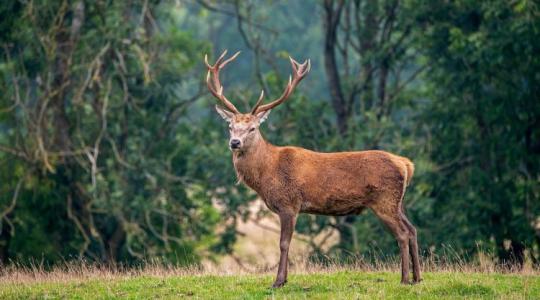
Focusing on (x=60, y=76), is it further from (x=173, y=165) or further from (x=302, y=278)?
(x=302, y=278)

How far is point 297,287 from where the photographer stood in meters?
11.2

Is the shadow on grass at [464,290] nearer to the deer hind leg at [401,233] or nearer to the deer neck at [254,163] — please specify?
the deer hind leg at [401,233]

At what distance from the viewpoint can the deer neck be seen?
12219mm

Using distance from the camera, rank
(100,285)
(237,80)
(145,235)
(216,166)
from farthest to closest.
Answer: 1. (237,80)
2. (216,166)
3. (145,235)
4. (100,285)

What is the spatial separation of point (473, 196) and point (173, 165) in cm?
752

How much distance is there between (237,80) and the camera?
51.2 metres

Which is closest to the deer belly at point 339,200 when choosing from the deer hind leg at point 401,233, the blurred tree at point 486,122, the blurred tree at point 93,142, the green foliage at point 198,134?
the deer hind leg at point 401,233

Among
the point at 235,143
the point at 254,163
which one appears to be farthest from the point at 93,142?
the point at 235,143

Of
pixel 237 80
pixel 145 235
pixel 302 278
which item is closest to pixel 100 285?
pixel 302 278

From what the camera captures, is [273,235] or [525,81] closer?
[525,81]

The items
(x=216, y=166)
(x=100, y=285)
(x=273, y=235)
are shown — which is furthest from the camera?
(x=273, y=235)

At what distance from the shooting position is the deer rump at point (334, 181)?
38.1 ft

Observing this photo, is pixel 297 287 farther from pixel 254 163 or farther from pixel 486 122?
pixel 486 122

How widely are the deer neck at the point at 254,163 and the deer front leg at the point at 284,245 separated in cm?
66
